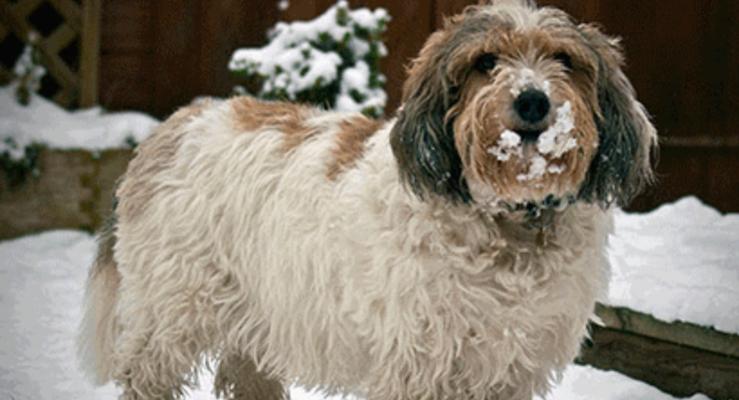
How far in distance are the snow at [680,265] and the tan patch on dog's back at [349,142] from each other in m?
1.06

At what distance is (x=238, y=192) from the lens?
144 inches

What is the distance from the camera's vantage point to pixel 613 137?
3.00m

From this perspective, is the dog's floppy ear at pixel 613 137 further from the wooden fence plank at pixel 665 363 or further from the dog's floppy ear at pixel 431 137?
the wooden fence plank at pixel 665 363

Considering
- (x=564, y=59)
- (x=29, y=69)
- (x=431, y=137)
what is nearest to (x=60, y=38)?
(x=29, y=69)

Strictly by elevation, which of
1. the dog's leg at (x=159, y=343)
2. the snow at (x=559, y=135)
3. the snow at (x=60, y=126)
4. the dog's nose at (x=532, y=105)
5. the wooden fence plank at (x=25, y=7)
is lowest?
the snow at (x=60, y=126)

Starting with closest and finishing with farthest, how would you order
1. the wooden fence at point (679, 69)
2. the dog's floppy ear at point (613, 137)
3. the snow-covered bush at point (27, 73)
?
the dog's floppy ear at point (613, 137) < the wooden fence at point (679, 69) < the snow-covered bush at point (27, 73)

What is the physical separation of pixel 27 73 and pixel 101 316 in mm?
4811

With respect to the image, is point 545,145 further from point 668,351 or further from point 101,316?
point 101,316

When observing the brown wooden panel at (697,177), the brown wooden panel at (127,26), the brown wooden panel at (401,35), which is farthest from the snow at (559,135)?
the brown wooden panel at (127,26)

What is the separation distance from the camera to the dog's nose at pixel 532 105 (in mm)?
2705

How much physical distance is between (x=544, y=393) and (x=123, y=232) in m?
1.75

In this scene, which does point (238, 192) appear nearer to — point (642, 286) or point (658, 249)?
point (642, 286)

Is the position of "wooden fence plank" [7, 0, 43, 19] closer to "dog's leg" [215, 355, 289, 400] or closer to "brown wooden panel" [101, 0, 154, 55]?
"brown wooden panel" [101, 0, 154, 55]

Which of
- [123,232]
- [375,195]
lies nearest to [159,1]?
[123,232]
